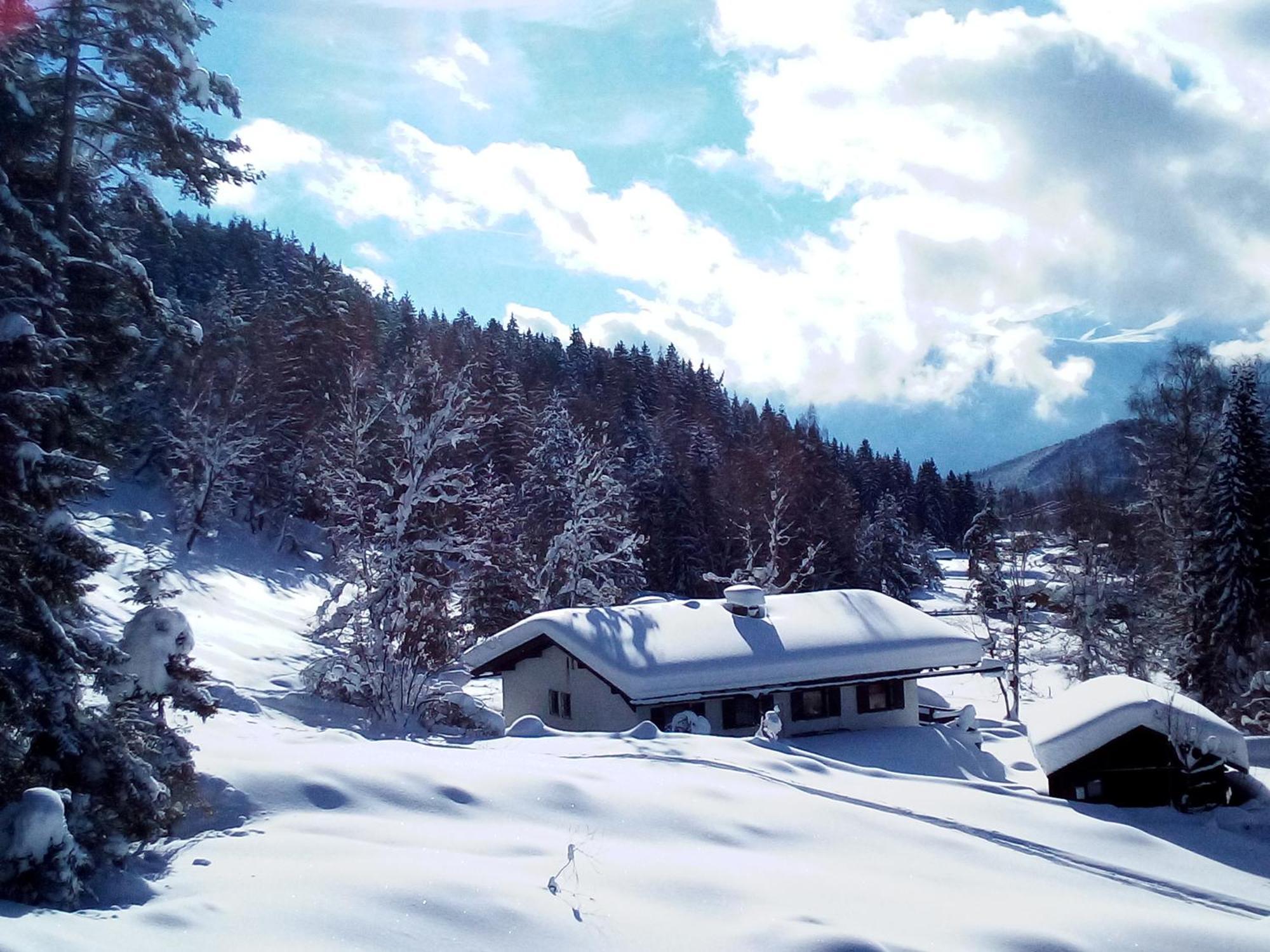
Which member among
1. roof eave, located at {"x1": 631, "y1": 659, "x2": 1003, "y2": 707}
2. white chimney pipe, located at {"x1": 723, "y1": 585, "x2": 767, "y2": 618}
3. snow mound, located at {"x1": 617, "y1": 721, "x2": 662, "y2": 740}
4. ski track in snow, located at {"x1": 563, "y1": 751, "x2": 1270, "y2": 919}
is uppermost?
white chimney pipe, located at {"x1": 723, "y1": 585, "x2": 767, "y2": 618}

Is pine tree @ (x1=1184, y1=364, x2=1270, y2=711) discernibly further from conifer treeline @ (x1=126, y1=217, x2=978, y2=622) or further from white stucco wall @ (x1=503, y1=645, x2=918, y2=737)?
conifer treeline @ (x1=126, y1=217, x2=978, y2=622)

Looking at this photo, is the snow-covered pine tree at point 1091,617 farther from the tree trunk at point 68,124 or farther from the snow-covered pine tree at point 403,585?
the tree trunk at point 68,124

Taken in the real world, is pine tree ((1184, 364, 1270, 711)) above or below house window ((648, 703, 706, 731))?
above

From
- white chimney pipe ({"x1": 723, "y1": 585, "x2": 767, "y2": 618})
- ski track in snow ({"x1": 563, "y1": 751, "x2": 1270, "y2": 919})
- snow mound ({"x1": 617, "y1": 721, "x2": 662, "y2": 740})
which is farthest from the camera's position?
white chimney pipe ({"x1": 723, "y1": 585, "x2": 767, "y2": 618})

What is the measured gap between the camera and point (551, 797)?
1084 centimetres

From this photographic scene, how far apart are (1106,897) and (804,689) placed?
1388cm

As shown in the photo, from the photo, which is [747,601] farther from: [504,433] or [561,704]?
[504,433]

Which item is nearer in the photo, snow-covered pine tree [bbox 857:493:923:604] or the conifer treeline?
the conifer treeline

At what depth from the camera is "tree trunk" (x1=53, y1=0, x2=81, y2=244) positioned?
9266mm

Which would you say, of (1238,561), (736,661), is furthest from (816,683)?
(1238,561)

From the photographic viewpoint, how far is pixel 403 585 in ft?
80.2

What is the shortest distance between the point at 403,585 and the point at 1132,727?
18.0 meters

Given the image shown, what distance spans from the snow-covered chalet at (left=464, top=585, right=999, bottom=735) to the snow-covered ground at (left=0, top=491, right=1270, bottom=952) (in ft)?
18.3

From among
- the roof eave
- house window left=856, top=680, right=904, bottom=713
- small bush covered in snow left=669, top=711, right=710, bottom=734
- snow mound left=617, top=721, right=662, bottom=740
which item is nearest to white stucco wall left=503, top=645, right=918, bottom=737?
house window left=856, top=680, right=904, bottom=713
